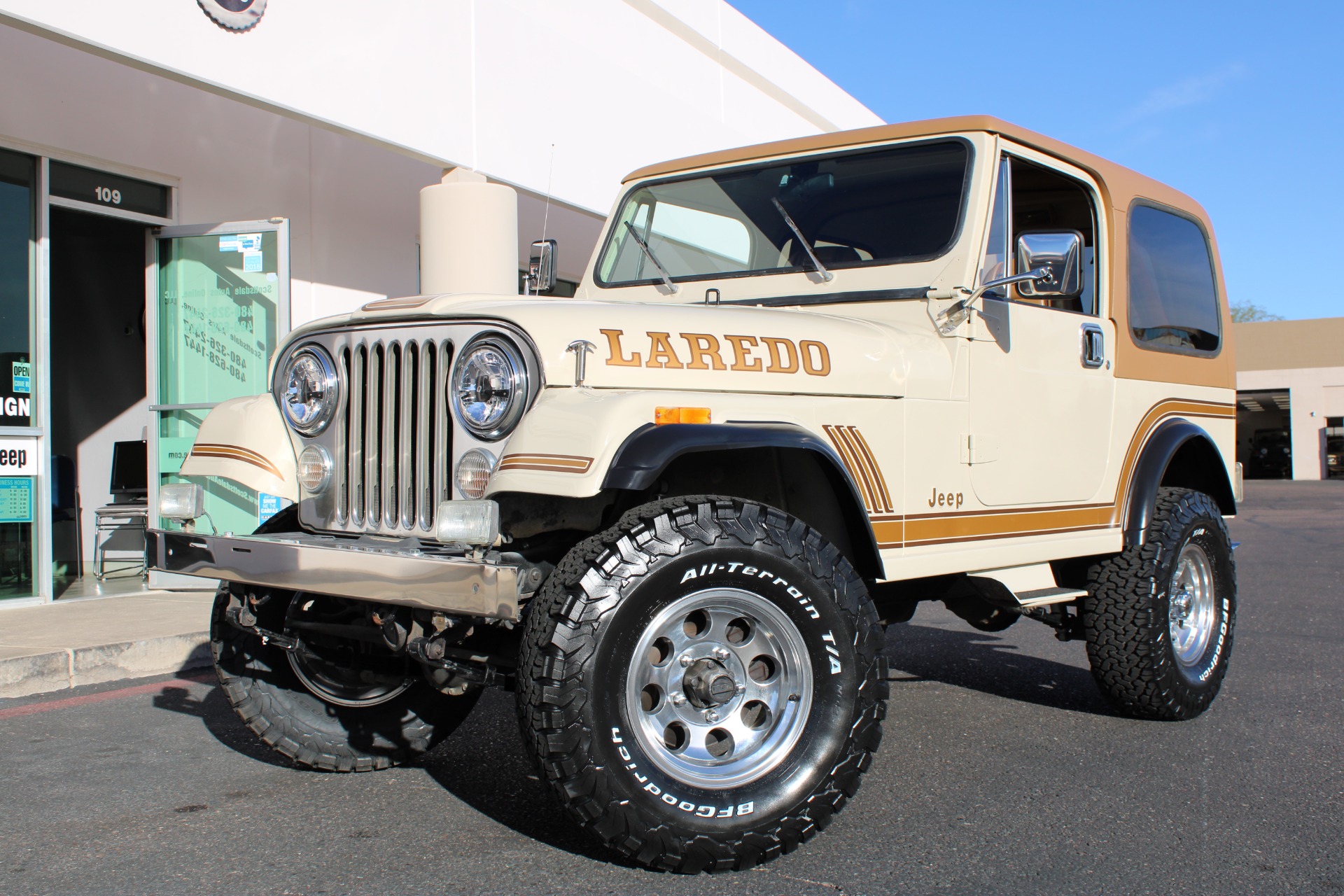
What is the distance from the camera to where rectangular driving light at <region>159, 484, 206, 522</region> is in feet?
11.4

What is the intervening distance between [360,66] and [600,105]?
120 inches

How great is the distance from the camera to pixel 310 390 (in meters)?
3.49

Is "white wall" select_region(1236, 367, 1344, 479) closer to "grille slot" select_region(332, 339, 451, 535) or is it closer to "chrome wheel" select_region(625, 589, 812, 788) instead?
"chrome wheel" select_region(625, 589, 812, 788)

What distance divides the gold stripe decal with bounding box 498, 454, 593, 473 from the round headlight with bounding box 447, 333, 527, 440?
0.27 meters

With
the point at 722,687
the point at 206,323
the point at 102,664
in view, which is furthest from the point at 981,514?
the point at 206,323

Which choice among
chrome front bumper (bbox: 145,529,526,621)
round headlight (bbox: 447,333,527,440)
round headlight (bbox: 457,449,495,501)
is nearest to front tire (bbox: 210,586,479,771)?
chrome front bumper (bbox: 145,529,526,621)

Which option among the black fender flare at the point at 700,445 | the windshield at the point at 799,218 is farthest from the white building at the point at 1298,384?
the black fender flare at the point at 700,445

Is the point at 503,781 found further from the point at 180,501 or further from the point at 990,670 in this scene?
the point at 990,670

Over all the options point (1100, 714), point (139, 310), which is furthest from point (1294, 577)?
point (139, 310)

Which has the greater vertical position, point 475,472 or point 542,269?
point 542,269

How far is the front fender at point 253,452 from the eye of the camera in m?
3.53

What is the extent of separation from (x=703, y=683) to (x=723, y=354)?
915mm

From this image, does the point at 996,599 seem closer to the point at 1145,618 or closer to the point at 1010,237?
the point at 1145,618

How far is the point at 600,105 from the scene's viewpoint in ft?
35.9
